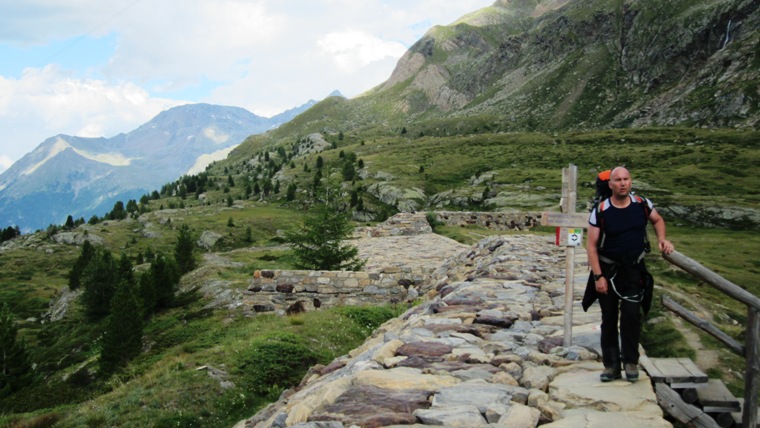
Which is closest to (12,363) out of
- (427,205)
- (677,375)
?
(677,375)

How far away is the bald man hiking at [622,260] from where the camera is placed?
5.71 meters

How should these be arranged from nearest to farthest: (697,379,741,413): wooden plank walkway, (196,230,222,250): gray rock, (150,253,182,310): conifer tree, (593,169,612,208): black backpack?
(697,379,741,413): wooden plank walkway < (593,169,612,208): black backpack < (150,253,182,310): conifer tree < (196,230,222,250): gray rock

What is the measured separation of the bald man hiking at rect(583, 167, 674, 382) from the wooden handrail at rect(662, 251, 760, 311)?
0.19 m

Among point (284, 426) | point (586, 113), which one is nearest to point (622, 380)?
point (284, 426)

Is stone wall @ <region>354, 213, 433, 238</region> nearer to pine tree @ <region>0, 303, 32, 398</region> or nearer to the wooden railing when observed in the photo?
pine tree @ <region>0, 303, 32, 398</region>

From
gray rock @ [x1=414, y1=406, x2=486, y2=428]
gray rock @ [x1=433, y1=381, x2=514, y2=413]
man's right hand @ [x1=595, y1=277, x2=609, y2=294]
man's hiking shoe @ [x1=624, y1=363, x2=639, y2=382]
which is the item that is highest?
man's right hand @ [x1=595, y1=277, x2=609, y2=294]

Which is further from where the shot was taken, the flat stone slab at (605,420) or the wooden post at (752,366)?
the wooden post at (752,366)

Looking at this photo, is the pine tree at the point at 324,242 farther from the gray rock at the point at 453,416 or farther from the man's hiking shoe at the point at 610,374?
the gray rock at the point at 453,416

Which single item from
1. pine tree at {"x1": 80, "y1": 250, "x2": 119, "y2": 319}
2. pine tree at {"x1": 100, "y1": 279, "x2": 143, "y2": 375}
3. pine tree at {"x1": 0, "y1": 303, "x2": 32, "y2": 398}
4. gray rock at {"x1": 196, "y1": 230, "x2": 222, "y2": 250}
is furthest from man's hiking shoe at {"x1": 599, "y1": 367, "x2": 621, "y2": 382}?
gray rock at {"x1": 196, "y1": 230, "x2": 222, "y2": 250}

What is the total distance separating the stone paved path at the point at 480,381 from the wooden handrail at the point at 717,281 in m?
1.48

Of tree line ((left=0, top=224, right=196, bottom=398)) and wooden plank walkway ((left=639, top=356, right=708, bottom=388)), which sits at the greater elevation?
wooden plank walkway ((left=639, top=356, right=708, bottom=388))

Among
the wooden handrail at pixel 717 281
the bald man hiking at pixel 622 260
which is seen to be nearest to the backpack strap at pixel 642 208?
the bald man hiking at pixel 622 260

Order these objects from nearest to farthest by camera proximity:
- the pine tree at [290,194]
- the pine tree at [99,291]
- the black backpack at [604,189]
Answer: the black backpack at [604,189] < the pine tree at [99,291] < the pine tree at [290,194]

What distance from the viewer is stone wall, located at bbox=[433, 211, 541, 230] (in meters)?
39.3
